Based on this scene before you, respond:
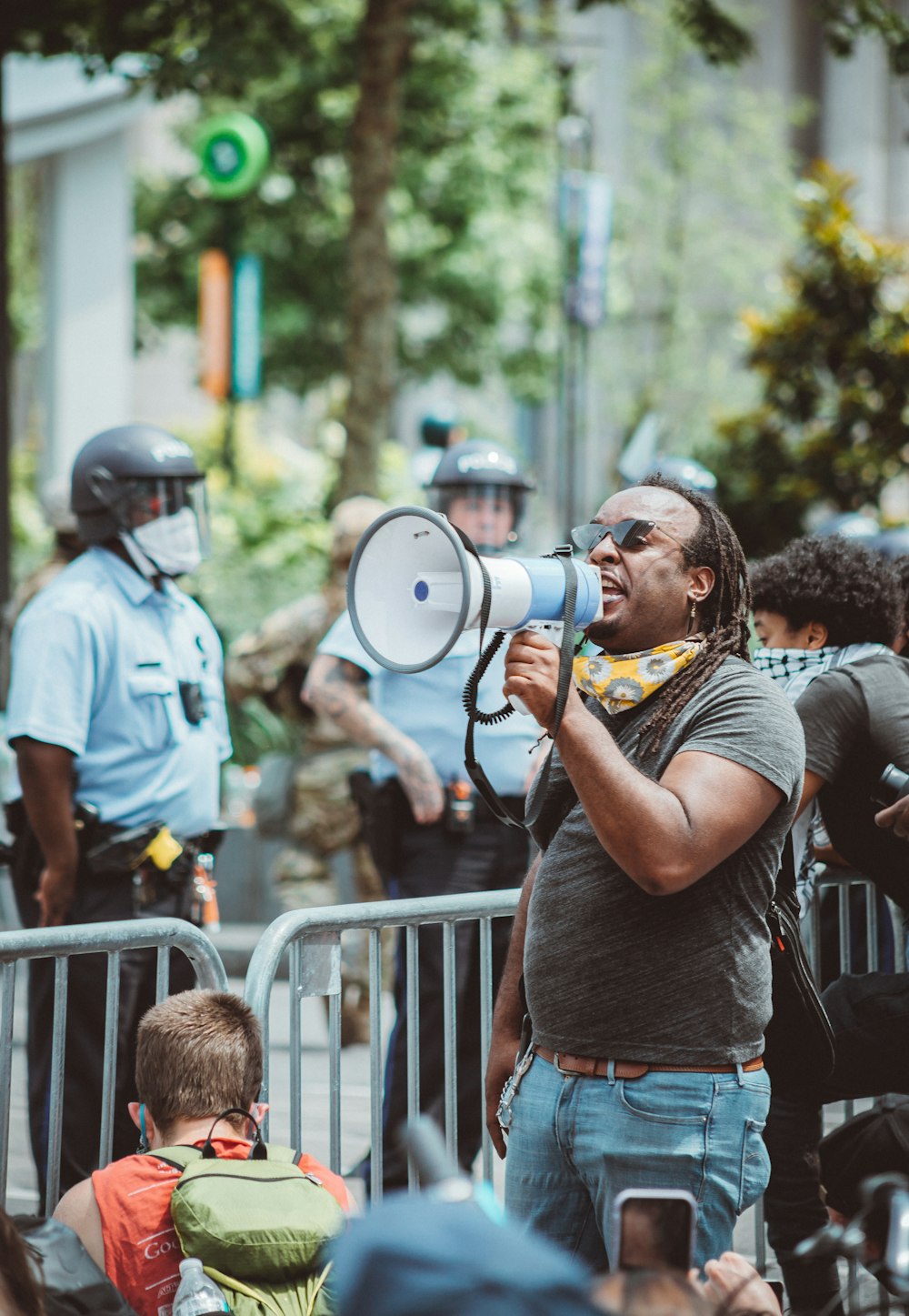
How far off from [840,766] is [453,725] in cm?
174

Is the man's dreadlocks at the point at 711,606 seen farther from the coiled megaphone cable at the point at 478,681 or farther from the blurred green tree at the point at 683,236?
the blurred green tree at the point at 683,236

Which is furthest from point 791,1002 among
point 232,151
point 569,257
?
point 569,257

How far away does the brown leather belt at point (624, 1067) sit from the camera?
2.69 metres

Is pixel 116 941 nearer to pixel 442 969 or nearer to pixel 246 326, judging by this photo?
pixel 442 969

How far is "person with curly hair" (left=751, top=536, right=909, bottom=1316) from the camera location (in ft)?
12.3

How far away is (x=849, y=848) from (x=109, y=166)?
52.5ft

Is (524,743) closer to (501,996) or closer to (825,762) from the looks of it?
(825,762)

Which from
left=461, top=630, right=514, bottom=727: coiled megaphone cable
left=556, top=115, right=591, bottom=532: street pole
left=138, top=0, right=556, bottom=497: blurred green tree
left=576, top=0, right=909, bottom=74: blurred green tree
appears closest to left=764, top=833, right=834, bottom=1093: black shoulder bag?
left=461, top=630, right=514, bottom=727: coiled megaphone cable

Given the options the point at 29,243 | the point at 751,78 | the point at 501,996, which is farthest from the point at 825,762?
the point at 751,78

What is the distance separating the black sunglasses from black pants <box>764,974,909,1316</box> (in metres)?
1.57

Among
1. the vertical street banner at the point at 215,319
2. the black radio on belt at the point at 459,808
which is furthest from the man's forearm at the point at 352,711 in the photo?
the vertical street banner at the point at 215,319

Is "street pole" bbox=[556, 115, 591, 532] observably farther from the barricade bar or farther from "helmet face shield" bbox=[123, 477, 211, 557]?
the barricade bar

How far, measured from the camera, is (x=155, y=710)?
A: 15.4 feet

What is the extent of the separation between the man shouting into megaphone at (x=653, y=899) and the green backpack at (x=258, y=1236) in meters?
0.43
